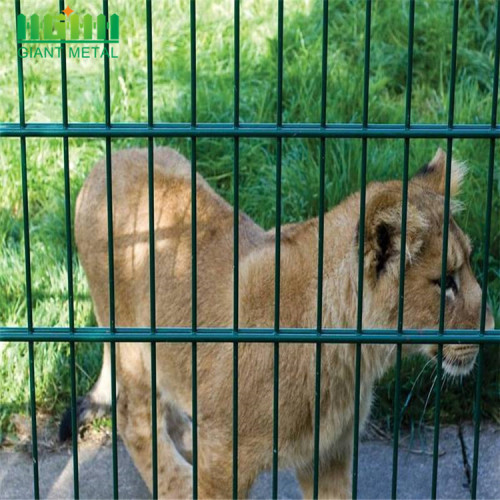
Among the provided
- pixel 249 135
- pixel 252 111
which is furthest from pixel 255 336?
pixel 252 111

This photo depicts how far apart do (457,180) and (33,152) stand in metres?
2.36

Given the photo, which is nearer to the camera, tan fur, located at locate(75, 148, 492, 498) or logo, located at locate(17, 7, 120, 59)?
tan fur, located at locate(75, 148, 492, 498)

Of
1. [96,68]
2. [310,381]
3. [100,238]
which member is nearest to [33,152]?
[96,68]

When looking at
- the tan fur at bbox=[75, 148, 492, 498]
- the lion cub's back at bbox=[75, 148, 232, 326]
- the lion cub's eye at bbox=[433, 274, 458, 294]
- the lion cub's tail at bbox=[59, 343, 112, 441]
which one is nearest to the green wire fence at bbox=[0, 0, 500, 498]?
the tan fur at bbox=[75, 148, 492, 498]

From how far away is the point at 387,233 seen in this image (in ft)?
11.8

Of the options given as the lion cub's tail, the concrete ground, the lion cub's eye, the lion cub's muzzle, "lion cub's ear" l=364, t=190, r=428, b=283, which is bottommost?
the concrete ground

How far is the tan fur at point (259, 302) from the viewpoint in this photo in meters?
3.77

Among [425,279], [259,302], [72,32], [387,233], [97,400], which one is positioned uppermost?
[72,32]

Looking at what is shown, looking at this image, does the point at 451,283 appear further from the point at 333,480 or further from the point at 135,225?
the point at 135,225

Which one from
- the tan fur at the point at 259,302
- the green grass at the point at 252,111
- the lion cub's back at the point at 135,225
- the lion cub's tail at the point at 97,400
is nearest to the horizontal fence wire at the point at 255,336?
the tan fur at the point at 259,302

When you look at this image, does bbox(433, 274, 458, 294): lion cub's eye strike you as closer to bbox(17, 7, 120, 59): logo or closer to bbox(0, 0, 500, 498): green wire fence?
bbox(0, 0, 500, 498): green wire fence

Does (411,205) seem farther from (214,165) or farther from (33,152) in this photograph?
(33,152)

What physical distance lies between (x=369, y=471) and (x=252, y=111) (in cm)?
197

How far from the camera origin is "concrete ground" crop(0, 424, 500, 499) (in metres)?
4.45
